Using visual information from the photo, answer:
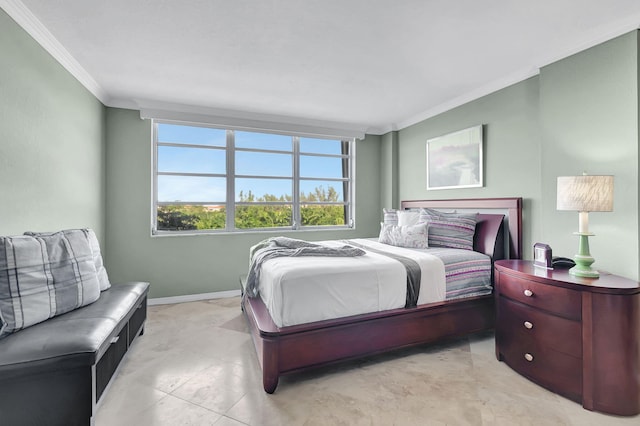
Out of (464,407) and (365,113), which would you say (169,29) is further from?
(464,407)

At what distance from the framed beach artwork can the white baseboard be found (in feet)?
10.2

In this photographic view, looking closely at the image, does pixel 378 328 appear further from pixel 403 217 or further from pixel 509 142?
pixel 509 142

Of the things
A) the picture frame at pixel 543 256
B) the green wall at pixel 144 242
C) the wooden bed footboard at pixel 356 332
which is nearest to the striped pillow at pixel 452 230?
the wooden bed footboard at pixel 356 332

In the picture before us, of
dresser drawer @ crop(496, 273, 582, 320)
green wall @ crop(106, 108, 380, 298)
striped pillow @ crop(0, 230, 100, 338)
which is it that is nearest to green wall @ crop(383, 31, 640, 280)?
dresser drawer @ crop(496, 273, 582, 320)

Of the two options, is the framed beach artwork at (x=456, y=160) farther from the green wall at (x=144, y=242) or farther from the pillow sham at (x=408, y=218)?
the green wall at (x=144, y=242)

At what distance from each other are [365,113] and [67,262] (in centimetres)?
363

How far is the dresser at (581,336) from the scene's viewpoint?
171cm

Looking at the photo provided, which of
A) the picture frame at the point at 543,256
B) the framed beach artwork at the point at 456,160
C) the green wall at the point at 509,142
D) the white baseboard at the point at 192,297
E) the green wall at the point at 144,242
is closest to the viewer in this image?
the picture frame at the point at 543,256

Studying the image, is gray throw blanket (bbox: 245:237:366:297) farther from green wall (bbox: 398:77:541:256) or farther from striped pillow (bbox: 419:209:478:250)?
green wall (bbox: 398:77:541:256)

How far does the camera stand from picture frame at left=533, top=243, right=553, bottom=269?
2.19m

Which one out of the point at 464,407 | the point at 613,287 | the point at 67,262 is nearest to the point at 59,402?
the point at 67,262

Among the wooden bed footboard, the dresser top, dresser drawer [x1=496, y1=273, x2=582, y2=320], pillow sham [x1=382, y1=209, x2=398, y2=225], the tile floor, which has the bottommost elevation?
the tile floor

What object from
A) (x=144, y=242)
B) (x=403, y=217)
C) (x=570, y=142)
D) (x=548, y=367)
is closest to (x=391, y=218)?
(x=403, y=217)

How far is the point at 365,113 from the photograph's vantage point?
4172 millimetres
